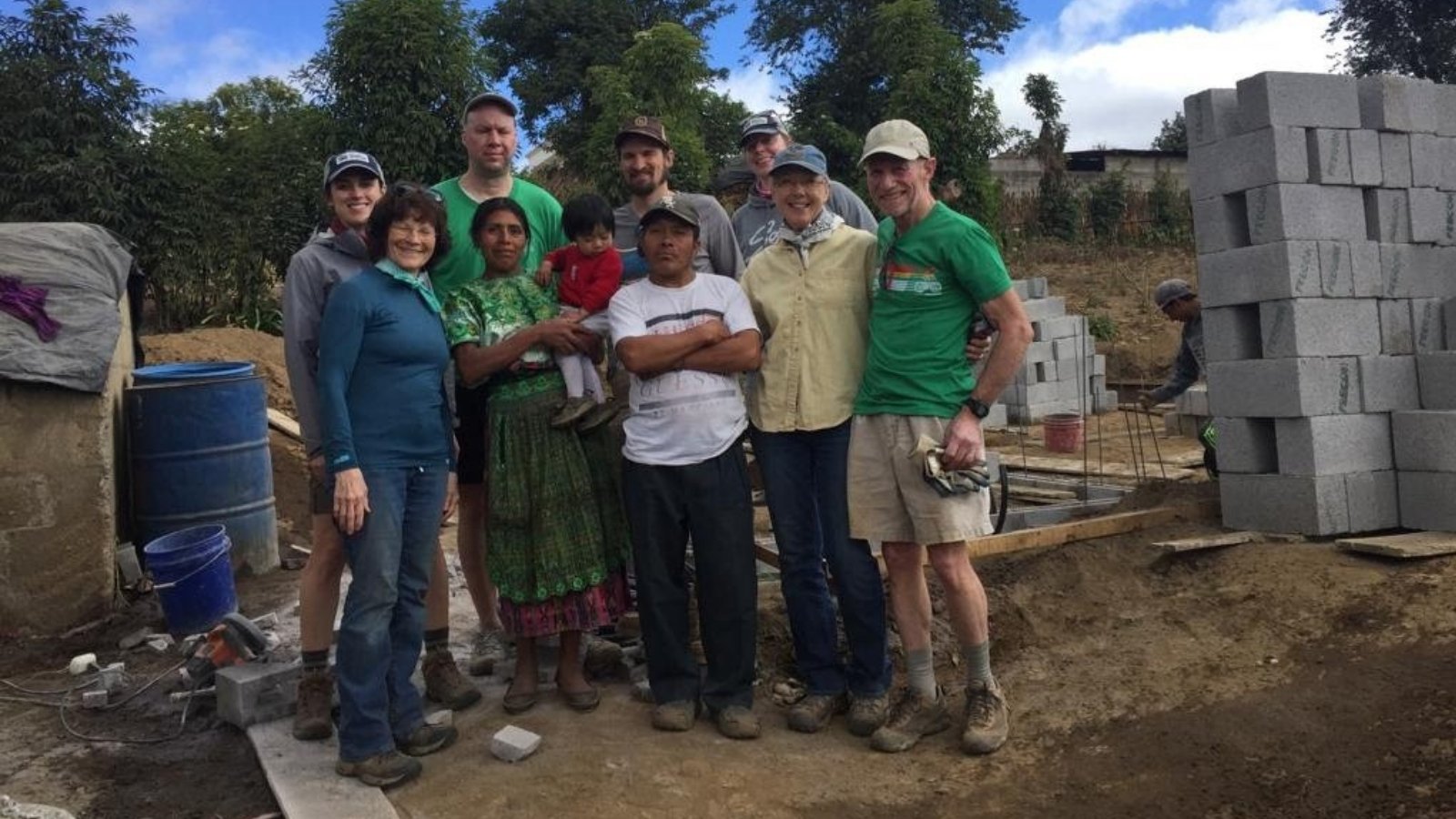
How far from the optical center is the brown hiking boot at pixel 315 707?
3.49 meters

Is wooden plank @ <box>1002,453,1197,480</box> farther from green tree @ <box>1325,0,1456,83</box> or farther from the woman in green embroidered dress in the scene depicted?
green tree @ <box>1325,0,1456,83</box>

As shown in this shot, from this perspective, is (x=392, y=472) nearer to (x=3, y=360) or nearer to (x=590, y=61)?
(x=3, y=360)

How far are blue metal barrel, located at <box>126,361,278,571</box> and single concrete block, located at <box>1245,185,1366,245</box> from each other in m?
5.33

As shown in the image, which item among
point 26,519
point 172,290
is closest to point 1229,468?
point 26,519

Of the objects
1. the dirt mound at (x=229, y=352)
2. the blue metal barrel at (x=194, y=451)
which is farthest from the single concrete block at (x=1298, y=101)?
the dirt mound at (x=229, y=352)

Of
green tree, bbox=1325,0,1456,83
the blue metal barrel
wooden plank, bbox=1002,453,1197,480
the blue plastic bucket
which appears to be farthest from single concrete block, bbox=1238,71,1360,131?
green tree, bbox=1325,0,1456,83

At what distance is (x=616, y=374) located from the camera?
13.2ft

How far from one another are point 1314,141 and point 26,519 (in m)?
6.43

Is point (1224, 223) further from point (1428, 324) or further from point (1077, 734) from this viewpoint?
point (1077, 734)

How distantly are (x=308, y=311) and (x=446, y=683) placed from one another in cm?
135

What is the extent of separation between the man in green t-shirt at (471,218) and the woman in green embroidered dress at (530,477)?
0.51 ft

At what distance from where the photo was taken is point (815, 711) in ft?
11.6

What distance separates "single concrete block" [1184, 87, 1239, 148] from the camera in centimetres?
517

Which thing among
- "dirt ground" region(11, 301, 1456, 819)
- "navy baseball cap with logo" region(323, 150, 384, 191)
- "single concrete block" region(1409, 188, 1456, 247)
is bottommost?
"dirt ground" region(11, 301, 1456, 819)
